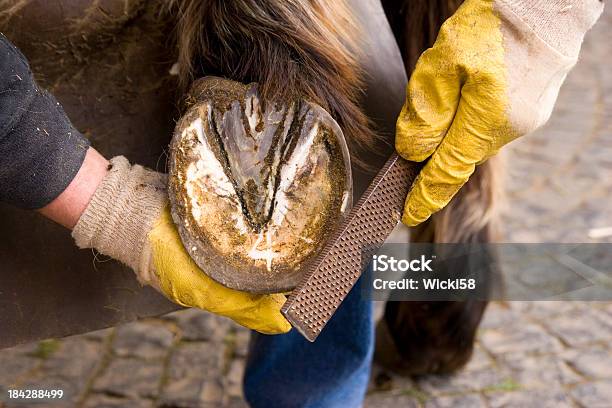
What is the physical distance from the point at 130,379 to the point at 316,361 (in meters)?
0.52

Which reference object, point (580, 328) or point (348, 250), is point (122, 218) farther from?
point (580, 328)

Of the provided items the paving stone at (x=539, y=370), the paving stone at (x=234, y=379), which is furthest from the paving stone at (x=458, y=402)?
the paving stone at (x=234, y=379)

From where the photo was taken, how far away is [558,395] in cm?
182

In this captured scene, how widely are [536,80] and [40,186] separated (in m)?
A: 0.62

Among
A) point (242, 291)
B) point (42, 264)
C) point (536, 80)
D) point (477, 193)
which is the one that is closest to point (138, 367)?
point (42, 264)

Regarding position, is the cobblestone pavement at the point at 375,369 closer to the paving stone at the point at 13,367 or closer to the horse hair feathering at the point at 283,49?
the paving stone at the point at 13,367

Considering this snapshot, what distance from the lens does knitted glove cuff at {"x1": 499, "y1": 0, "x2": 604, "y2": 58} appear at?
3.40 feet

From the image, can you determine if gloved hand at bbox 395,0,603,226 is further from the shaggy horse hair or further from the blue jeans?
the blue jeans

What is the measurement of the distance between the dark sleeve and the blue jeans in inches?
26.5

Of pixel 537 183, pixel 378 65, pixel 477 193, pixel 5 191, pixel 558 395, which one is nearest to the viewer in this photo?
pixel 5 191

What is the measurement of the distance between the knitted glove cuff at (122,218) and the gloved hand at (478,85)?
0.33 m

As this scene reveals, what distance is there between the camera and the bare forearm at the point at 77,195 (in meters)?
1.03

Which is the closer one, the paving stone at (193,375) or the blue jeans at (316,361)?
the blue jeans at (316,361)

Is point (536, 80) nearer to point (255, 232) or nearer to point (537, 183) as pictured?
point (255, 232)
